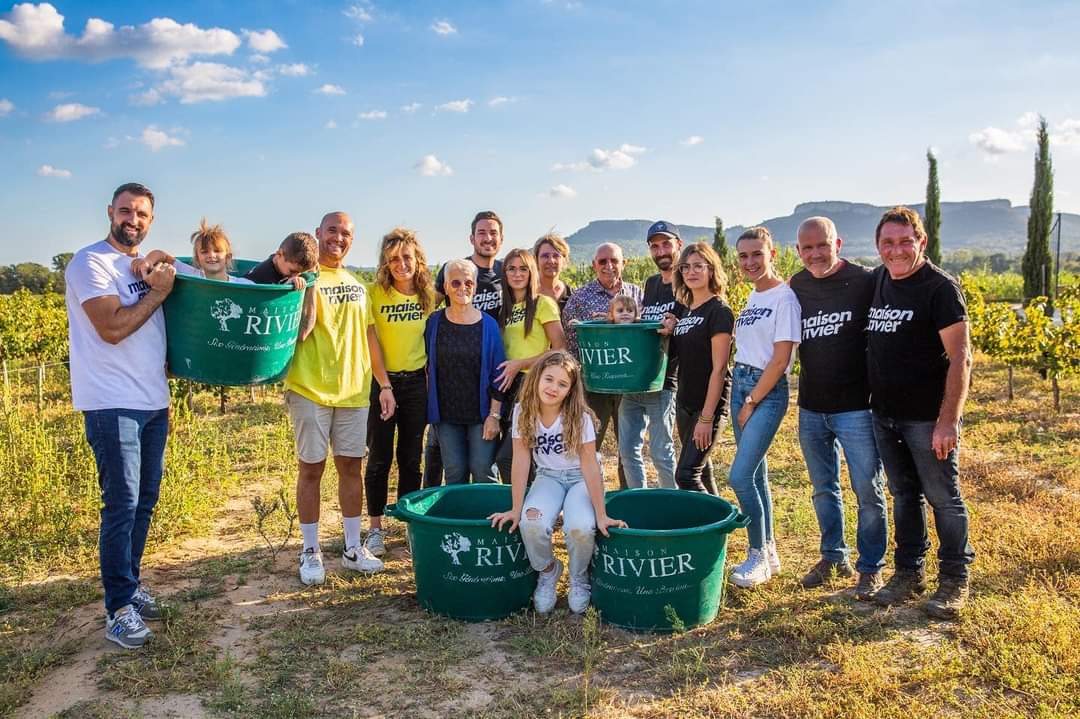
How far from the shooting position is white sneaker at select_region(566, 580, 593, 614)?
3.44 metres

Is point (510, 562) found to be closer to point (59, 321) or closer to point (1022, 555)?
point (1022, 555)

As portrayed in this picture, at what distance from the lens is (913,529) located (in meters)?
3.52

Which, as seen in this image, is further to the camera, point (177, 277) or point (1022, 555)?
point (1022, 555)

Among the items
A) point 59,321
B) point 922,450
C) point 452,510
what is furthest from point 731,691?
point 59,321

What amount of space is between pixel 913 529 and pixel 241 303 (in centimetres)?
297

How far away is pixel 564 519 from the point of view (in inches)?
132

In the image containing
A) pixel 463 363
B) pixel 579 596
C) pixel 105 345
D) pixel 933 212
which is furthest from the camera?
pixel 933 212

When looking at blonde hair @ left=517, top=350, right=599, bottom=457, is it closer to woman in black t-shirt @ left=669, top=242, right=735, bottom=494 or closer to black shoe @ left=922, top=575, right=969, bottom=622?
woman in black t-shirt @ left=669, top=242, right=735, bottom=494

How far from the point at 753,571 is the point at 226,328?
8.35 ft

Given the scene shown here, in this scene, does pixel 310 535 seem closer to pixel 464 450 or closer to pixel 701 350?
pixel 464 450

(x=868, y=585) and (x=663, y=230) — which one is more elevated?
(x=663, y=230)

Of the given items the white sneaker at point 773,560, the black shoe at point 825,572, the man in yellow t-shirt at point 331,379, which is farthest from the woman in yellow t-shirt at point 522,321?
the black shoe at point 825,572

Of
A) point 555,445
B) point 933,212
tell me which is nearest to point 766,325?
point 555,445

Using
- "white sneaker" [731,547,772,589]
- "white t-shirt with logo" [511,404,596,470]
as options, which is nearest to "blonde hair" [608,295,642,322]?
"white t-shirt with logo" [511,404,596,470]
